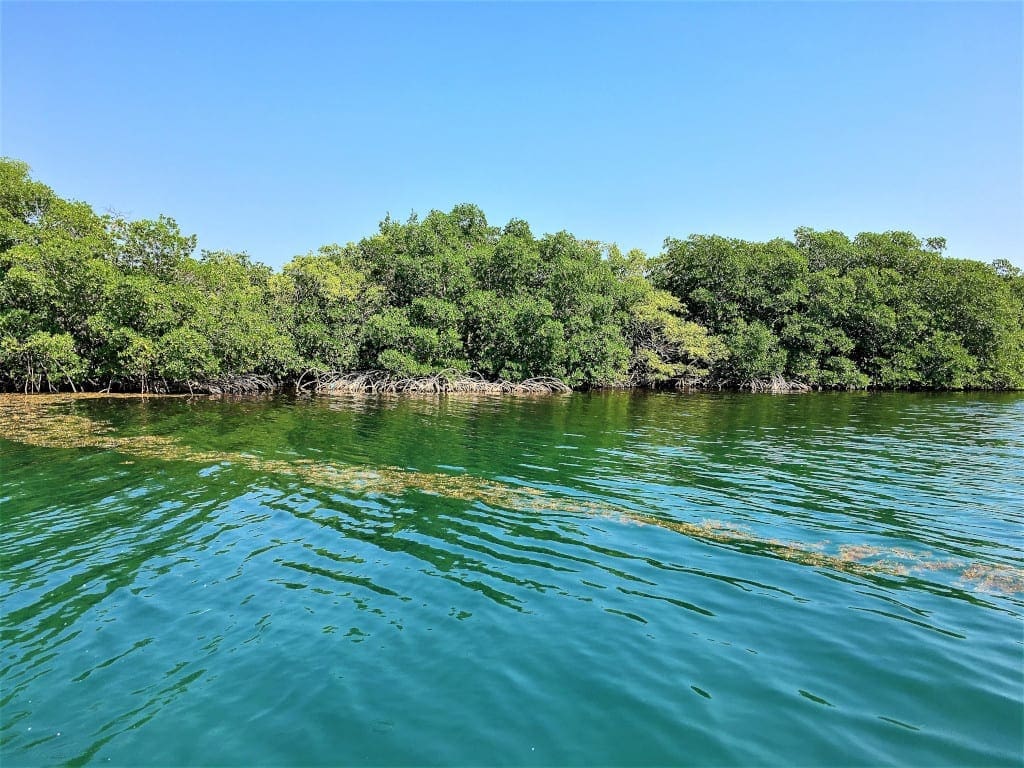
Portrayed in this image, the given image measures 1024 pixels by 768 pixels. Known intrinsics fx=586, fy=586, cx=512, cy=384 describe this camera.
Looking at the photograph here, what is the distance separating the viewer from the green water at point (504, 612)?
4.48m

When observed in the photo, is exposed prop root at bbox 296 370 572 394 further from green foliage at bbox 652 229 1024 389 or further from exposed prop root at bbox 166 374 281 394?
green foliage at bbox 652 229 1024 389

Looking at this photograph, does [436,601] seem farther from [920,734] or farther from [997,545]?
[997,545]

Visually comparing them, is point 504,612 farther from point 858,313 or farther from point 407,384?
point 858,313

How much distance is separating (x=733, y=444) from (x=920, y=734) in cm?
1427

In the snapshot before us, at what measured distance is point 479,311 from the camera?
128 feet

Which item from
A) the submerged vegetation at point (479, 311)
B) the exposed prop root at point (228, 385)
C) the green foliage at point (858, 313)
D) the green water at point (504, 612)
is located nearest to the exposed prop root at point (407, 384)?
the submerged vegetation at point (479, 311)

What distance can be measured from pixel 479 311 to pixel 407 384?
6928 mm

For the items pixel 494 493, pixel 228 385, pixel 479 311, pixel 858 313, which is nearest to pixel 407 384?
pixel 479 311

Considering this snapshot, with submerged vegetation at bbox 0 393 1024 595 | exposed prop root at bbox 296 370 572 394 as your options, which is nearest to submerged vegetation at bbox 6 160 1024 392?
exposed prop root at bbox 296 370 572 394

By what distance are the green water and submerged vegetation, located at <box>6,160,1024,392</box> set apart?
17661 millimetres

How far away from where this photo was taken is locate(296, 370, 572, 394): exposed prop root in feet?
121

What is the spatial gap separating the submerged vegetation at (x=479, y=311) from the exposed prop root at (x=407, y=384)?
0.14m

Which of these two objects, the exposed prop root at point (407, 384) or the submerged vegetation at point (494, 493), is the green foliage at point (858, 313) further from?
the submerged vegetation at point (494, 493)

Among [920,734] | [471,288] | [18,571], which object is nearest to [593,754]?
[920,734]
